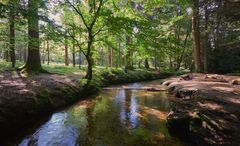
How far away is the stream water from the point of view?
6.05 m

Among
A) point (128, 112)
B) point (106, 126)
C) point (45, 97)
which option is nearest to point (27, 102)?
point (45, 97)

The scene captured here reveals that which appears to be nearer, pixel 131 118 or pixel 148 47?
pixel 131 118

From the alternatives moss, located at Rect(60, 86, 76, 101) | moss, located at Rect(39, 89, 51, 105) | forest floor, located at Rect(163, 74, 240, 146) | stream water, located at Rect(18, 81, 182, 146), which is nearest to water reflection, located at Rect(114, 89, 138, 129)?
stream water, located at Rect(18, 81, 182, 146)

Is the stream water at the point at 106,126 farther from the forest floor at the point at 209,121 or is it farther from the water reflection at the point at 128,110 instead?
the forest floor at the point at 209,121

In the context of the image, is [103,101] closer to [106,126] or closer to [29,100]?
[106,126]

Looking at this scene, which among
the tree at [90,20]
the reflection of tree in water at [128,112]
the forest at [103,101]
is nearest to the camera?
the forest at [103,101]

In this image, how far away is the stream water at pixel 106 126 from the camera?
605 centimetres

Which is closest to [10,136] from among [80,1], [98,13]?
[98,13]

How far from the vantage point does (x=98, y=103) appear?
1098 cm

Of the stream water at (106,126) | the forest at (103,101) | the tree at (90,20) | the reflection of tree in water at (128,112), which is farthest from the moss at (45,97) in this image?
the tree at (90,20)

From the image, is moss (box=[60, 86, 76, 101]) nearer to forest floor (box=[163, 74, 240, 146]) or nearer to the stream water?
the stream water

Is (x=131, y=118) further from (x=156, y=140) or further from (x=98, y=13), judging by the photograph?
(x=98, y=13)

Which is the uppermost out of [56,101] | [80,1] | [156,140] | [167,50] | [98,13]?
[80,1]

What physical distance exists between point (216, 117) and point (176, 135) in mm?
1272
